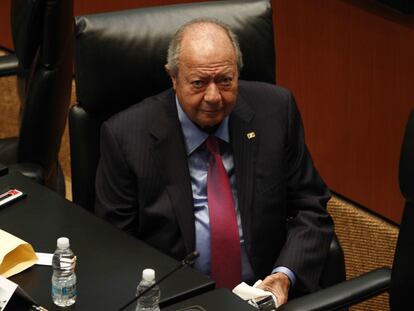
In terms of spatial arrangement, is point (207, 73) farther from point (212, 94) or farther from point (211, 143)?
point (211, 143)

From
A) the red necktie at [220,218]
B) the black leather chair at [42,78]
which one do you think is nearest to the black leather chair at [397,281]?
the red necktie at [220,218]

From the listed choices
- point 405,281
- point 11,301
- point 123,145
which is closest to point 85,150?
point 123,145

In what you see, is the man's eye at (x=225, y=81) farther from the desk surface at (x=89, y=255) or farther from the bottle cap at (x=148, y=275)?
the bottle cap at (x=148, y=275)

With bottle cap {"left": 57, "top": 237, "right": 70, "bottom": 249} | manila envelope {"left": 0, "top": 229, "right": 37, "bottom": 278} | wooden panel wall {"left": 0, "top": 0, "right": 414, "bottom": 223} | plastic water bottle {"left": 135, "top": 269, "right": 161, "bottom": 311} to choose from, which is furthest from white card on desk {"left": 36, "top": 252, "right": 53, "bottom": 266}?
wooden panel wall {"left": 0, "top": 0, "right": 414, "bottom": 223}

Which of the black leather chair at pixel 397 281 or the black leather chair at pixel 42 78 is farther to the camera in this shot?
the black leather chair at pixel 42 78

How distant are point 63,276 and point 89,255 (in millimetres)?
193

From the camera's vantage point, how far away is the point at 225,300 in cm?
240

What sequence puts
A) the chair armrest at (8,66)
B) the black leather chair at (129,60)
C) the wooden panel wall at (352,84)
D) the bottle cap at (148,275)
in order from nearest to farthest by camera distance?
1. the bottle cap at (148,275)
2. the black leather chair at (129,60)
3. the wooden panel wall at (352,84)
4. the chair armrest at (8,66)

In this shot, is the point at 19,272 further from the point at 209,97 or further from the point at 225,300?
the point at 209,97

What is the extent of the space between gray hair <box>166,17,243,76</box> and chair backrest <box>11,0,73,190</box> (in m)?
0.52

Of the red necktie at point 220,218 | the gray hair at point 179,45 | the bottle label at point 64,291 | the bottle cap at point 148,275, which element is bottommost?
the red necktie at point 220,218

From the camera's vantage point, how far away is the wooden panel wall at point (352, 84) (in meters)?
3.52

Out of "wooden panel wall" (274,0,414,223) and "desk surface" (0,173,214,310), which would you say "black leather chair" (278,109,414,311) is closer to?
"desk surface" (0,173,214,310)

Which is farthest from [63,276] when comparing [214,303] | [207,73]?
[207,73]
